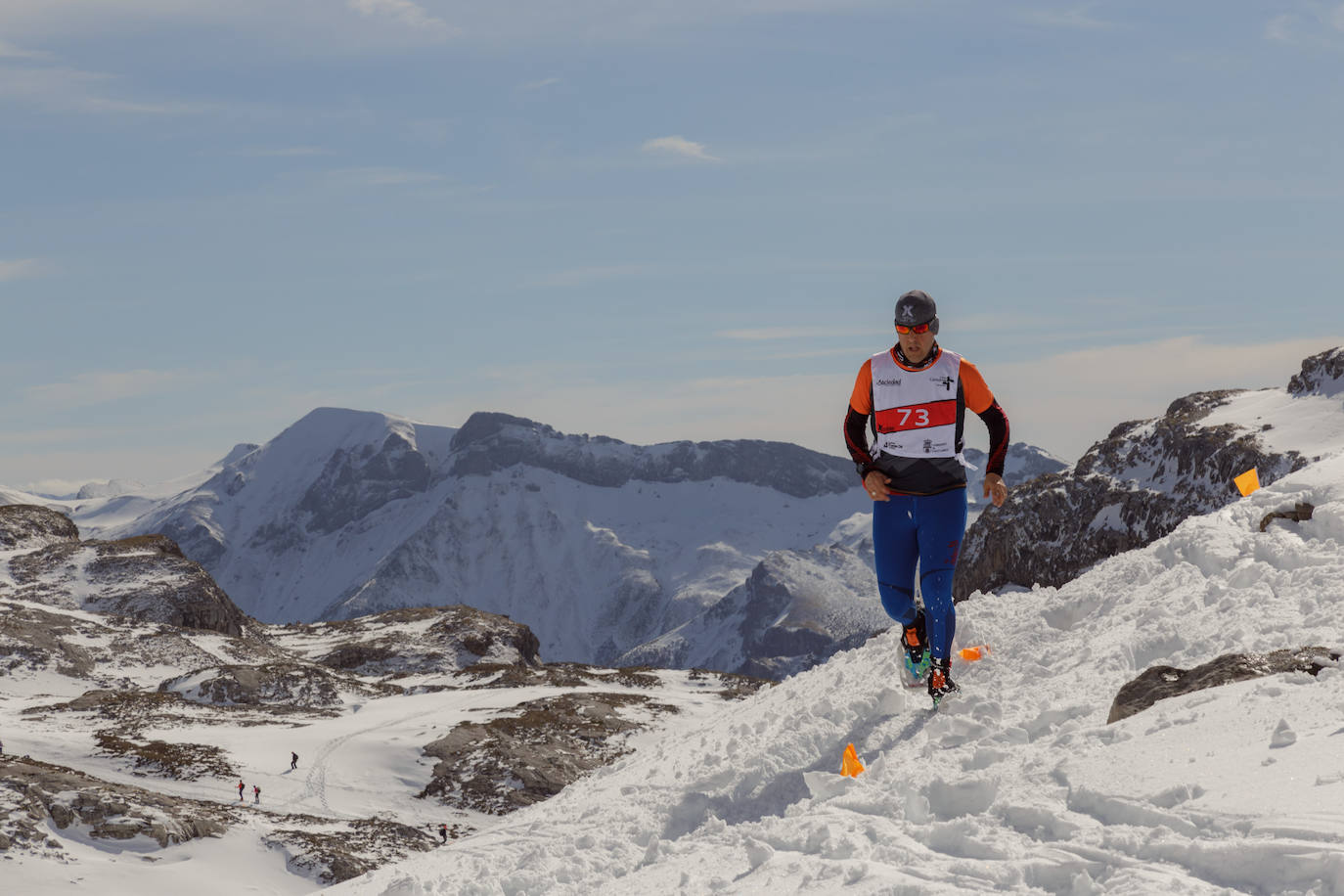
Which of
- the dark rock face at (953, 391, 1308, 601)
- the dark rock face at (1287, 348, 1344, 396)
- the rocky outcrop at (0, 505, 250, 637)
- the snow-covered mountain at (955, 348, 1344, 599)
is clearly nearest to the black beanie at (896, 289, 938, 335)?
the rocky outcrop at (0, 505, 250, 637)

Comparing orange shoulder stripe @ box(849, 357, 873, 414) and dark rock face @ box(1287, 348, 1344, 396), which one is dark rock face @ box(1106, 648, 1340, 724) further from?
dark rock face @ box(1287, 348, 1344, 396)

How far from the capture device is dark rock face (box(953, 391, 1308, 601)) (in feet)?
384

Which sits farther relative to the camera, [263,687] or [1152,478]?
[1152,478]

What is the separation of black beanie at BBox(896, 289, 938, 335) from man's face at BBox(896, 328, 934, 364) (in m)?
0.07

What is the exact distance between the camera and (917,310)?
9906 millimetres

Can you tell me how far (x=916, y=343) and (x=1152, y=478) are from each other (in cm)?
12905

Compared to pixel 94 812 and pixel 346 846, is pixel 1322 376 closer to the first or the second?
pixel 346 846

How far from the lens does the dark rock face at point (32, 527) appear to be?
118 meters

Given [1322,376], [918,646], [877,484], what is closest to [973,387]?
[877,484]

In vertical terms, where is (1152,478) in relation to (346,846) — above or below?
above

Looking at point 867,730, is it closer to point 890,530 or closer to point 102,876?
point 890,530

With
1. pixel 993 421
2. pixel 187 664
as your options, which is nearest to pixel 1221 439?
pixel 187 664

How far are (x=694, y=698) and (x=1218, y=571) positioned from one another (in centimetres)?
8107

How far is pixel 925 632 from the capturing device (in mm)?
10719
